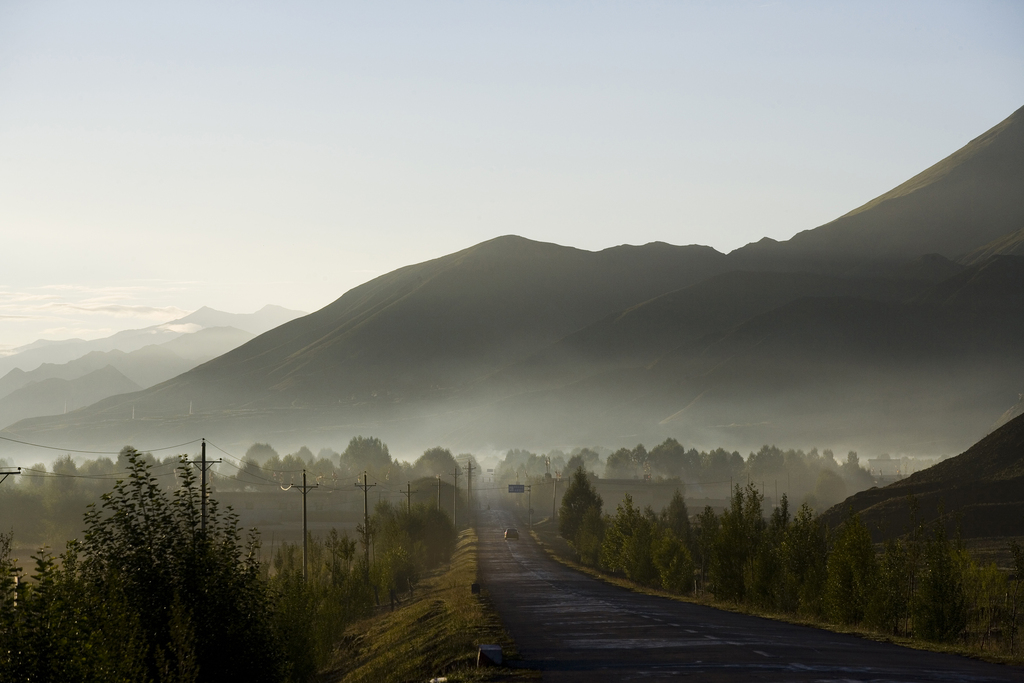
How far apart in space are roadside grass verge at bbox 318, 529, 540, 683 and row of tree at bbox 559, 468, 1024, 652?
1514 centimetres

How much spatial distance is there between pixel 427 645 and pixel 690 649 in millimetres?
12260

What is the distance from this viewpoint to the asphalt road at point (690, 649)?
2422cm

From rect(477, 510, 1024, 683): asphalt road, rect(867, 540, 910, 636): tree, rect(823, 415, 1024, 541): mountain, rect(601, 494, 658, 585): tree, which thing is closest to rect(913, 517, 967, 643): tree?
rect(867, 540, 910, 636): tree

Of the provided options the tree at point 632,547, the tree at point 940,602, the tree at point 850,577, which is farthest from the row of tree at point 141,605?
the tree at point 632,547

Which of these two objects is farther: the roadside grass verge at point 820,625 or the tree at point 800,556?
the tree at point 800,556

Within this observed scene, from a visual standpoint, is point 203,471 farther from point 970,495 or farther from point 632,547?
point 970,495

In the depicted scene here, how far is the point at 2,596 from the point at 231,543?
10769 mm

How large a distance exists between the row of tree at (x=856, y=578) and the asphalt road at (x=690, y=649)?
14.3 feet

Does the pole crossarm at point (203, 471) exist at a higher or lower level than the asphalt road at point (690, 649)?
higher

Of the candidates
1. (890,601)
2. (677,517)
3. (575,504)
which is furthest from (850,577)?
(575,504)

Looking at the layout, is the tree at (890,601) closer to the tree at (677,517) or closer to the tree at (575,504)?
Answer: the tree at (677,517)

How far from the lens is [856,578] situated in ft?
146

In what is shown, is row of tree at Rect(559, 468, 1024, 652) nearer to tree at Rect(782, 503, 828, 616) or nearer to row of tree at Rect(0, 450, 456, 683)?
tree at Rect(782, 503, 828, 616)

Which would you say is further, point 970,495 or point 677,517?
point 970,495
